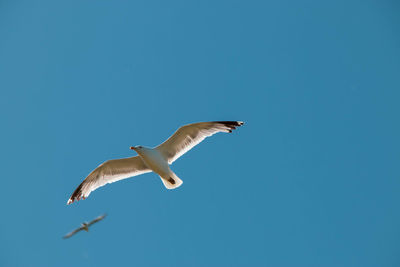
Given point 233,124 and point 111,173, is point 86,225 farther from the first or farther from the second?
point 233,124

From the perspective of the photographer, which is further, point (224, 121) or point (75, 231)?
point (75, 231)

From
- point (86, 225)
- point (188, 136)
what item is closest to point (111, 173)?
point (86, 225)

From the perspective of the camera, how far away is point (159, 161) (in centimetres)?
1200

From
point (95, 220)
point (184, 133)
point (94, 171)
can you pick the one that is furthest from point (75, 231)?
point (184, 133)

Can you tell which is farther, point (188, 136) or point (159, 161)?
point (188, 136)

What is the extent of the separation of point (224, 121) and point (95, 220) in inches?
187

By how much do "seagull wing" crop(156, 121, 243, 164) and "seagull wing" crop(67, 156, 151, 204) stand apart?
0.81 m

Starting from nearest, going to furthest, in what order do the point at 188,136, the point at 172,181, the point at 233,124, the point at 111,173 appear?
the point at 172,181
the point at 233,124
the point at 188,136
the point at 111,173

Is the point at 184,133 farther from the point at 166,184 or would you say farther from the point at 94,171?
the point at 94,171

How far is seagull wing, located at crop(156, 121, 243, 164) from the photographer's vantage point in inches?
477

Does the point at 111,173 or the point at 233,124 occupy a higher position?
the point at 233,124

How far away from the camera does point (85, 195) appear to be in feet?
42.5

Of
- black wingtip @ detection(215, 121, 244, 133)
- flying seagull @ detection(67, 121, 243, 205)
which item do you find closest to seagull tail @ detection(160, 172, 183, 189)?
flying seagull @ detection(67, 121, 243, 205)

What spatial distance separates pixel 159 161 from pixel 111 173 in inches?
66.0
